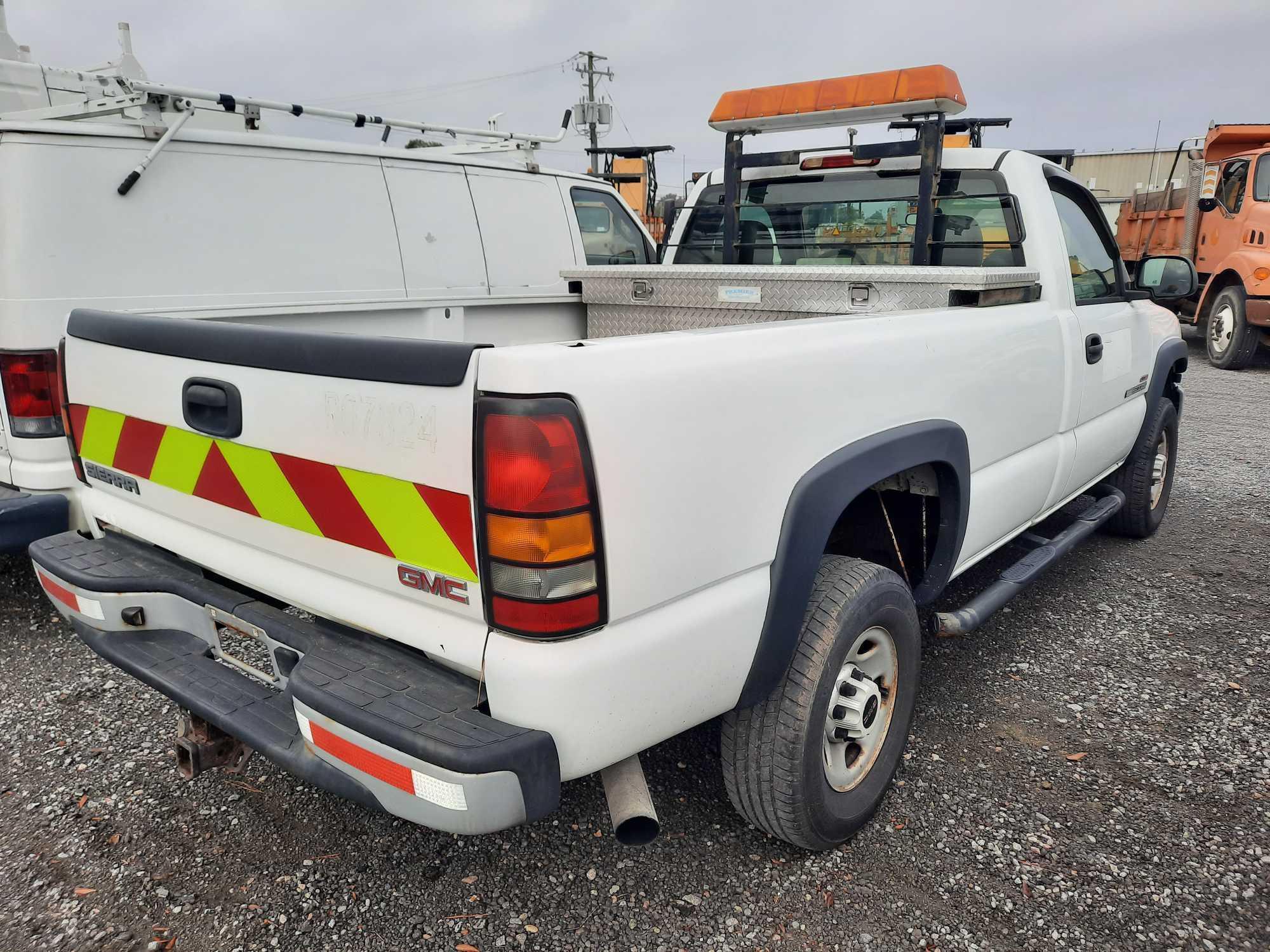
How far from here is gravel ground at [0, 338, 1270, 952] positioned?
7.00 feet

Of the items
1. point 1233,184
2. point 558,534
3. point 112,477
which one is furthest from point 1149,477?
point 1233,184

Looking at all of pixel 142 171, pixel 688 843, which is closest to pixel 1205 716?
pixel 688 843

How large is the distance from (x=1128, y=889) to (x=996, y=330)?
1642 mm

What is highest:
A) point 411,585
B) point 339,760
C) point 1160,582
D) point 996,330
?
point 996,330

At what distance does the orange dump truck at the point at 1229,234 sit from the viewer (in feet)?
35.4

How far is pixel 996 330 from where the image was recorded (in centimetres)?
284

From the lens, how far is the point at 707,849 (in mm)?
2410

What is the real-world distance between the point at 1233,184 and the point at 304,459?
13.1 m

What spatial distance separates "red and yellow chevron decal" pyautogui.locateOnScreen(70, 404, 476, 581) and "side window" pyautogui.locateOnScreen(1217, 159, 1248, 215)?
12.7 meters

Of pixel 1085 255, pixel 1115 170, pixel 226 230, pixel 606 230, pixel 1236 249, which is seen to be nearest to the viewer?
pixel 1085 255

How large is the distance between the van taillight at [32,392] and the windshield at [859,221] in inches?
115

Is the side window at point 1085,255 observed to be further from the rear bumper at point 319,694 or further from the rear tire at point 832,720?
the rear bumper at point 319,694

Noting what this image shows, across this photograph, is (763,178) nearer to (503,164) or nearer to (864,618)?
(503,164)

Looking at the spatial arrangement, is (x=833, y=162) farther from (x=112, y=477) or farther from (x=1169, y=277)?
(x=112, y=477)
